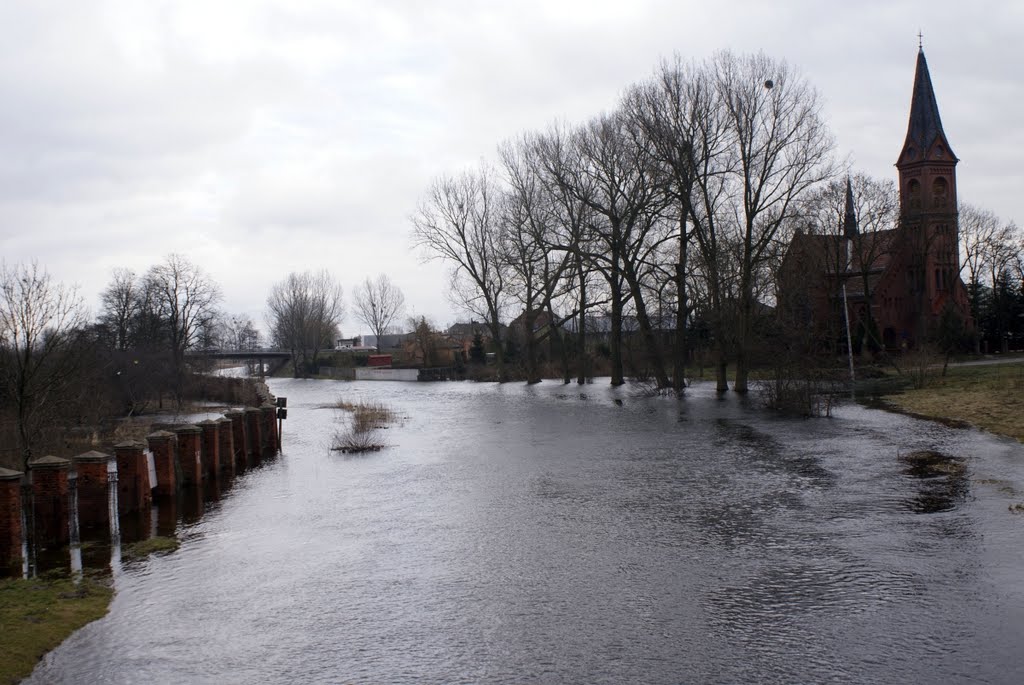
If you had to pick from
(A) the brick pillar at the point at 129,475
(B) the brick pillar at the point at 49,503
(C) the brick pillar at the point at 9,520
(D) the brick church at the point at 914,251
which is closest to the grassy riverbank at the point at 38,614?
(C) the brick pillar at the point at 9,520

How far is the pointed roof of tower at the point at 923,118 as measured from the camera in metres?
61.9

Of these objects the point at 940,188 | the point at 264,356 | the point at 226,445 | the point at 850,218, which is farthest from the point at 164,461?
the point at 264,356

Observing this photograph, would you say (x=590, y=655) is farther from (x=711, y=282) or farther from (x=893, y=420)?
(x=711, y=282)

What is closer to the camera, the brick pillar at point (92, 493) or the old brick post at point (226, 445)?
the brick pillar at point (92, 493)

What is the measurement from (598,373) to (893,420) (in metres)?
39.2

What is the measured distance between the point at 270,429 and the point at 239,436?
2166mm

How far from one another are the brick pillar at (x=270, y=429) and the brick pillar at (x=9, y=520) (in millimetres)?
13309

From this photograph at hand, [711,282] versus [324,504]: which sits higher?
[711,282]

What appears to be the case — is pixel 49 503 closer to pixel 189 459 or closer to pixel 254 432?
pixel 189 459

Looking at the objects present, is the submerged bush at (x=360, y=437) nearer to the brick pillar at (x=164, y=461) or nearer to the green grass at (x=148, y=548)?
the brick pillar at (x=164, y=461)

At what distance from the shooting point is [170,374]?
46.1 meters

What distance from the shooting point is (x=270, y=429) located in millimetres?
24453

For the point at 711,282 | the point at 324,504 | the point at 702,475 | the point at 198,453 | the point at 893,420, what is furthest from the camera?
the point at 711,282

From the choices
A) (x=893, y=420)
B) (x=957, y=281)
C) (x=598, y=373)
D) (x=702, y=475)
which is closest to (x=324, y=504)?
(x=702, y=475)
